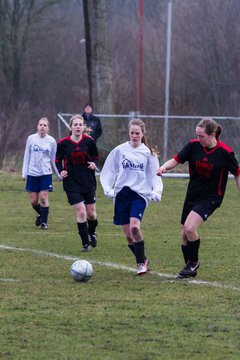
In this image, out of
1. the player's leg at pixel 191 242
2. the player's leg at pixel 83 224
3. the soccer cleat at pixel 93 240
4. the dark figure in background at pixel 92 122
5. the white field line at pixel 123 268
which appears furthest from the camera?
the dark figure in background at pixel 92 122

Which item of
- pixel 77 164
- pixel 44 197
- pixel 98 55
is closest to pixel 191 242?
pixel 77 164

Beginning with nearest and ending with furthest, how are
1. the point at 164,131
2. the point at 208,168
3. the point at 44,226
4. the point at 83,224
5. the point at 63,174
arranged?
the point at 208,168 < the point at 83,224 < the point at 63,174 < the point at 44,226 < the point at 164,131

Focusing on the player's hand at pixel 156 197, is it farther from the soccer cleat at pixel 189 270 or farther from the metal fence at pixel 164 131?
the metal fence at pixel 164 131

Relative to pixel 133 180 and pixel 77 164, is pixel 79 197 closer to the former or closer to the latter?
pixel 77 164

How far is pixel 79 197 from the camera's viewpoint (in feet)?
37.0

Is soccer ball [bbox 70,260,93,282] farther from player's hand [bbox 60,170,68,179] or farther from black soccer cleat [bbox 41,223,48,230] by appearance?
black soccer cleat [bbox 41,223,48,230]

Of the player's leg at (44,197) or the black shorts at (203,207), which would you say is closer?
the black shorts at (203,207)

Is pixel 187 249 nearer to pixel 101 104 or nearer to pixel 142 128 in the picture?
pixel 142 128

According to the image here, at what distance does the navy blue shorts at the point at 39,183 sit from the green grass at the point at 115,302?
3.39 feet

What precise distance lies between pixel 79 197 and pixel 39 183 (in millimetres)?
2960

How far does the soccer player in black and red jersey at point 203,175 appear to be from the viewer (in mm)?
8664

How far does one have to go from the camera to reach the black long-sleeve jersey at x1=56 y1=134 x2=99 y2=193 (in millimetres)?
11375

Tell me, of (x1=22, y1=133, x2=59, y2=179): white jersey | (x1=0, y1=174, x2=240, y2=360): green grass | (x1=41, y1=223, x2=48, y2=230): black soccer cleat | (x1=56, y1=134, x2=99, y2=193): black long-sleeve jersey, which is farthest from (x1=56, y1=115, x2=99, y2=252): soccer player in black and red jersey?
(x1=22, y1=133, x2=59, y2=179): white jersey

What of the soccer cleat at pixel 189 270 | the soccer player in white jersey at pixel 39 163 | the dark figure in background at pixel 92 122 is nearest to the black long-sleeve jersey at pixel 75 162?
the soccer player in white jersey at pixel 39 163
